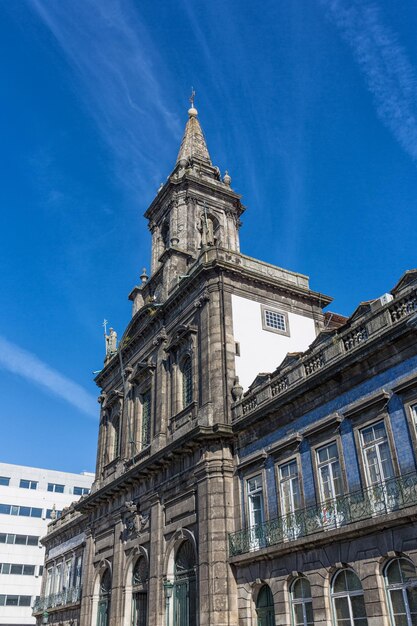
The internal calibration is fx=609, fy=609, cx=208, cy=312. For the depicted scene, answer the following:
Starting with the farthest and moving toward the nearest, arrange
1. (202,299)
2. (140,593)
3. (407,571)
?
1. (202,299)
2. (140,593)
3. (407,571)

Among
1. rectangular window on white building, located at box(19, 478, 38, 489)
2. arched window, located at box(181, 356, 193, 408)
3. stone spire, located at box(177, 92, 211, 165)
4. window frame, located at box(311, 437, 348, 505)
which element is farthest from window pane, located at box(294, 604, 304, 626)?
rectangular window on white building, located at box(19, 478, 38, 489)

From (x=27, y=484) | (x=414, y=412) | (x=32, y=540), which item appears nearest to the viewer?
(x=414, y=412)

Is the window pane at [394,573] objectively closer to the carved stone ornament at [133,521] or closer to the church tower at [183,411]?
the church tower at [183,411]

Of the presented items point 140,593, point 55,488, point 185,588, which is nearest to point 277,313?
point 185,588

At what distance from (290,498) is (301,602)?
111 inches

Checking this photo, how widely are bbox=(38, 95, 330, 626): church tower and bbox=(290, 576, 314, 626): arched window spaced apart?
2647 millimetres

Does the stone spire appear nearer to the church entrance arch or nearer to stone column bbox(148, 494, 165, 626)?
stone column bbox(148, 494, 165, 626)

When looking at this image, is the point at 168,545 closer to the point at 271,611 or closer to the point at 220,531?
the point at 220,531

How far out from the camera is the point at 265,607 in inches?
718

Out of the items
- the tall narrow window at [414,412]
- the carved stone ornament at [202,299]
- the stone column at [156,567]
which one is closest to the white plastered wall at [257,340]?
the carved stone ornament at [202,299]

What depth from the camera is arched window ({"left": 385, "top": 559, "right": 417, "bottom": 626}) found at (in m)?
13.8

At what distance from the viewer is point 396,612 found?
14.1 m

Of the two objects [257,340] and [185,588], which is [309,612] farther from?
[257,340]

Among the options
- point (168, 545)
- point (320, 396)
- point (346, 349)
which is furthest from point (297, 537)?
point (168, 545)
